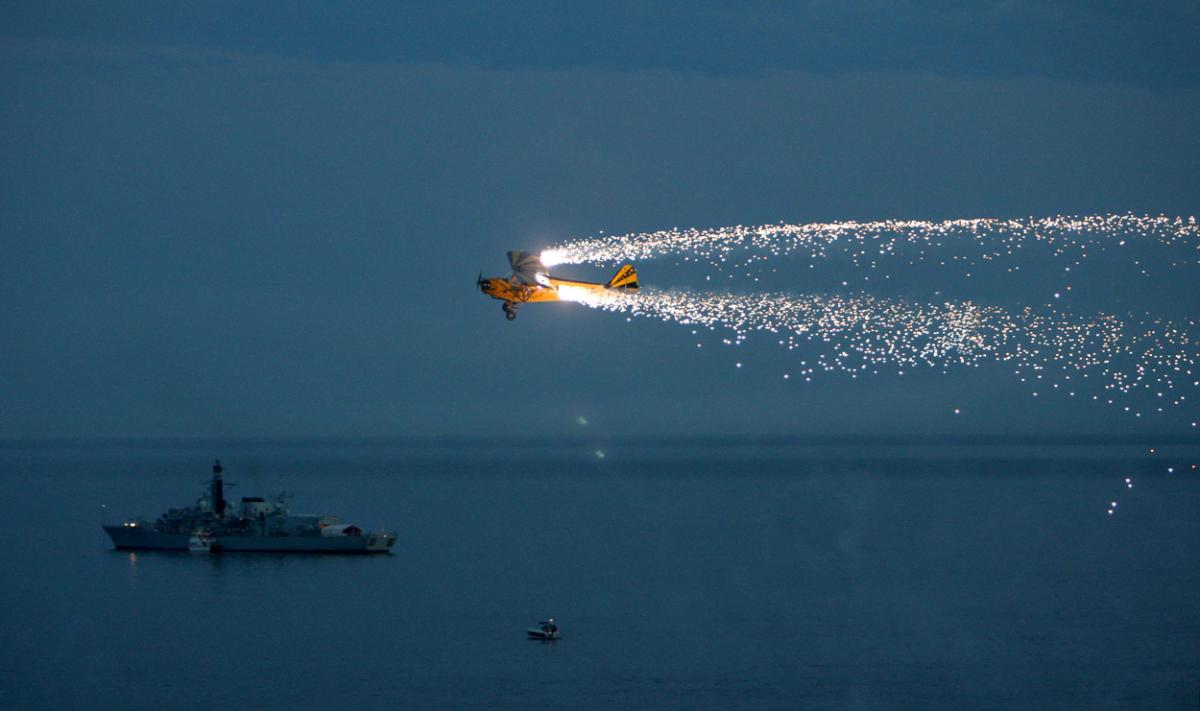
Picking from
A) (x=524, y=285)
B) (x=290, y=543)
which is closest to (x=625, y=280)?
(x=524, y=285)

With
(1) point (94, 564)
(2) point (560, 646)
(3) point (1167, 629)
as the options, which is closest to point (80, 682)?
(2) point (560, 646)

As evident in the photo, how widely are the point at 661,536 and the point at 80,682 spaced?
3094 inches

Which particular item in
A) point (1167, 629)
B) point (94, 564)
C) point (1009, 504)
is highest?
point (1009, 504)

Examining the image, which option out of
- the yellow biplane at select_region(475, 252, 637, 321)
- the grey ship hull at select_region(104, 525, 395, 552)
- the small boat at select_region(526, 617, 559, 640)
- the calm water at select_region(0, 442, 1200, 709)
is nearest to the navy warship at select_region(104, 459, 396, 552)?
the grey ship hull at select_region(104, 525, 395, 552)

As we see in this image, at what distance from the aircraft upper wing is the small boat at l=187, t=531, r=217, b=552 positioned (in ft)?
228

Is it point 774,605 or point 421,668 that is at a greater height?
point 774,605

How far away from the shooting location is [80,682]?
75000 millimetres

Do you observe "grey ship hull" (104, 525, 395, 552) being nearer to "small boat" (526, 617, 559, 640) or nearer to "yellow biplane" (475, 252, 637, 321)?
"small boat" (526, 617, 559, 640)

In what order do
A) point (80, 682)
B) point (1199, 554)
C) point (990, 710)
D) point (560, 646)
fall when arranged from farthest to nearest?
point (1199, 554), point (560, 646), point (80, 682), point (990, 710)

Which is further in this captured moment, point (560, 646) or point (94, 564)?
point (94, 564)

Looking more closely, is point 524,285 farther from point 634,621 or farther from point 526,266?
point 634,621

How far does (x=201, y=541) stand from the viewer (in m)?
130

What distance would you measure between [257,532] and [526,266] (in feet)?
222

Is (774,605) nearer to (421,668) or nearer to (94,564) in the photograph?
(421,668)
